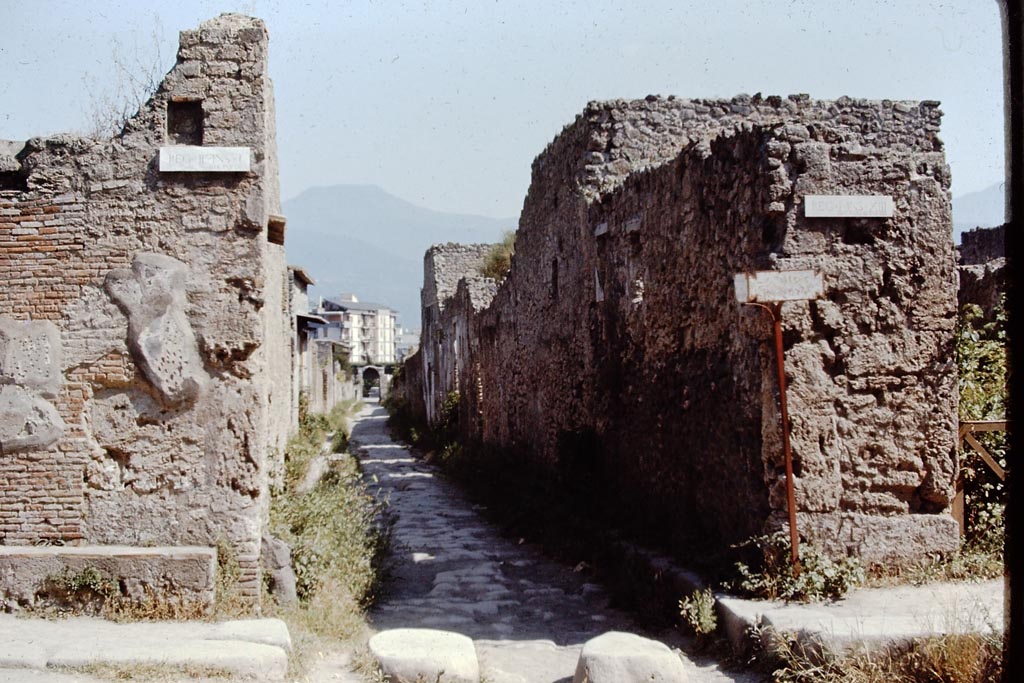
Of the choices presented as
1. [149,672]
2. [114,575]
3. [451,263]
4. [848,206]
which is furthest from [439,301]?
[149,672]

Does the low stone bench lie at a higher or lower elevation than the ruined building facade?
lower

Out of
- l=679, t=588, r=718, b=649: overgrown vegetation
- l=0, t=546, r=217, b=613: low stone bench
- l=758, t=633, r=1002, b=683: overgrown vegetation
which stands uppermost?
l=0, t=546, r=217, b=613: low stone bench

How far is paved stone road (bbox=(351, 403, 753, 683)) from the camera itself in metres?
6.53

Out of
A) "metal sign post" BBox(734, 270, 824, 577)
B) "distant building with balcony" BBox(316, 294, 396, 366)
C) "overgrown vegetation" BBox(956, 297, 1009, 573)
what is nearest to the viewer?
"metal sign post" BBox(734, 270, 824, 577)

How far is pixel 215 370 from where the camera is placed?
6527mm

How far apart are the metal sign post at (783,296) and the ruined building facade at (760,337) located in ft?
0.40

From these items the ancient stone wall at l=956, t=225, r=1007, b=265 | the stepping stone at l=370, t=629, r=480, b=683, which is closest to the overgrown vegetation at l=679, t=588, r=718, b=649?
the stepping stone at l=370, t=629, r=480, b=683

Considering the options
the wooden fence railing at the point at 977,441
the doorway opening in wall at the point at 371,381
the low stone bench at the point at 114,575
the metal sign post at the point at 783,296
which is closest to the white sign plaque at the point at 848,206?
the metal sign post at the point at 783,296

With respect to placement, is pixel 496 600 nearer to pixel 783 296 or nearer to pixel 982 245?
pixel 783 296

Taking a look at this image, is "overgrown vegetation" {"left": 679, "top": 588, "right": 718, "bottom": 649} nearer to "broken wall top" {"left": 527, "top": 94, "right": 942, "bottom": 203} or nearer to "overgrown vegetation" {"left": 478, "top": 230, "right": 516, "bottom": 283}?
"broken wall top" {"left": 527, "top": 94, "right": 942, "bottom": 203}

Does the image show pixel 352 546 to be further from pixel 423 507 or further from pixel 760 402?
pixel 423 507

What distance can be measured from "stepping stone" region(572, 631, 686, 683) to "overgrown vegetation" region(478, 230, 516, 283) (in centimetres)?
1657

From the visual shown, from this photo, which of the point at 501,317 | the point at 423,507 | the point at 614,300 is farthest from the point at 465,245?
the point at 614,300

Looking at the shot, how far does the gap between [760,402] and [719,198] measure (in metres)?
1.74
